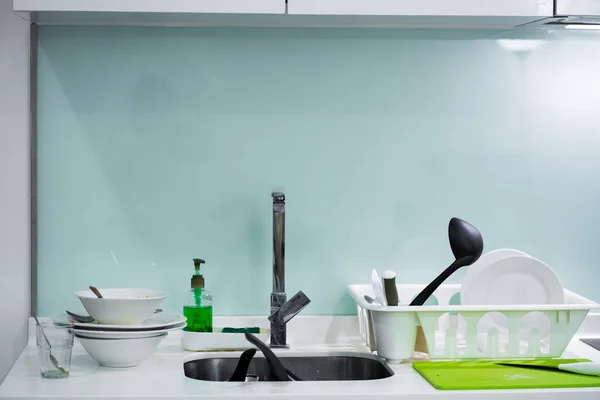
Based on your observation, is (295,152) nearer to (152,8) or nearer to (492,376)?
(152,8)

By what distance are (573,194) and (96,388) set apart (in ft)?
4.35

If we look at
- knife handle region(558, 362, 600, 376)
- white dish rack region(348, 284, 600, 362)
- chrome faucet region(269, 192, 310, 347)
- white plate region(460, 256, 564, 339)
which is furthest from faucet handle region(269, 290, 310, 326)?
knife handle region(558, 362, 600, 376)

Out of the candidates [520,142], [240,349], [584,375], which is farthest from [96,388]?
[520,142]

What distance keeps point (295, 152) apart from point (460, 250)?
49cm

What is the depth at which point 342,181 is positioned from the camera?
2006 mm

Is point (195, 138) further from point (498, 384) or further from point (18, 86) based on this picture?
point (498, 384)

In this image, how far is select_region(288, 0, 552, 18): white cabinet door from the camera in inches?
66.1

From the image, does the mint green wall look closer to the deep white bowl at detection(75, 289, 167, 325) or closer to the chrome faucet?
the chrome faucet

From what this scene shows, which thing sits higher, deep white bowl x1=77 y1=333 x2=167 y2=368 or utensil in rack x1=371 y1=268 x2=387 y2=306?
utensil in rack x1=371 y1=268 x2=387 y2=306

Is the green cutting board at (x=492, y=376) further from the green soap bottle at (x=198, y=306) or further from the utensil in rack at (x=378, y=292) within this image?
the green soap bottle at (x=198, y=306)

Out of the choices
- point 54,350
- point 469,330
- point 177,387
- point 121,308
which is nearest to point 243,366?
point 177,387

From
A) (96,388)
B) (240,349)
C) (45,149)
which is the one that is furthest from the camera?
(45,149)

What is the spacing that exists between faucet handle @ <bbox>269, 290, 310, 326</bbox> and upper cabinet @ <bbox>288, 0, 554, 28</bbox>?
0.64 metres

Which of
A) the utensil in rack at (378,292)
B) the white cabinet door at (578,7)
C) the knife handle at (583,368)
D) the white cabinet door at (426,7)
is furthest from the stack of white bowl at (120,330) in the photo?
the white cabinet door at (578,7)
